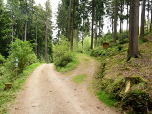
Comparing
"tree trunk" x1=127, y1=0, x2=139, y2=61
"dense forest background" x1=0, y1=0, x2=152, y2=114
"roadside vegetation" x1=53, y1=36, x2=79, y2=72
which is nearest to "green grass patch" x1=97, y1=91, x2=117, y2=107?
"dense forest background" x1=0, y1=0, x2=152, y2=114

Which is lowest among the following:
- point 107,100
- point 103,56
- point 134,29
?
point 107,100

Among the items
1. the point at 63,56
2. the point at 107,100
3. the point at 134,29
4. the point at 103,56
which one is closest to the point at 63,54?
the point at 63,56

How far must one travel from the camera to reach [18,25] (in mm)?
25672

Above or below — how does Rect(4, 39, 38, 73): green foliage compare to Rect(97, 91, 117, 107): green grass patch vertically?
above

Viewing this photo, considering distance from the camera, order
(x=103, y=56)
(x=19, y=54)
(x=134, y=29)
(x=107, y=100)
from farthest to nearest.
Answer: (x=103, y=56)
(x=19, y=54)
(x=134, y=29)
(x=107, y=100)

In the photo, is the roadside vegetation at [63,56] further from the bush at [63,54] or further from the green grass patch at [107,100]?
the green grass patch at [107,100]

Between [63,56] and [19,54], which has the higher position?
[19,54]

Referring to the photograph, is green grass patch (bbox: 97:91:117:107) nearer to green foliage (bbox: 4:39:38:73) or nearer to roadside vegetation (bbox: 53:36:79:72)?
roadside vegetation (bbox: 53:36:79:72)

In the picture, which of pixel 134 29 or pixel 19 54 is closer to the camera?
pixel 134 29

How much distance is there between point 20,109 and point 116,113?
4.30m

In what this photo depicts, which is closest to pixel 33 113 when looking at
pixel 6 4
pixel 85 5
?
pixel 85 5

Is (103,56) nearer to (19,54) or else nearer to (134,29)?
(134,29)

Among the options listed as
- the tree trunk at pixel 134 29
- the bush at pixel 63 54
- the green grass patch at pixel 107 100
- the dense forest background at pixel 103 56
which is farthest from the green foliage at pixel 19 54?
the tree trunk at pixel 134 29

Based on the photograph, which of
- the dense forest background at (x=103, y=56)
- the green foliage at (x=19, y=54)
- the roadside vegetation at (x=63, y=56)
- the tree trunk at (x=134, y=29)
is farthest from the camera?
the roadside vegetation at (x=63, y=56)
